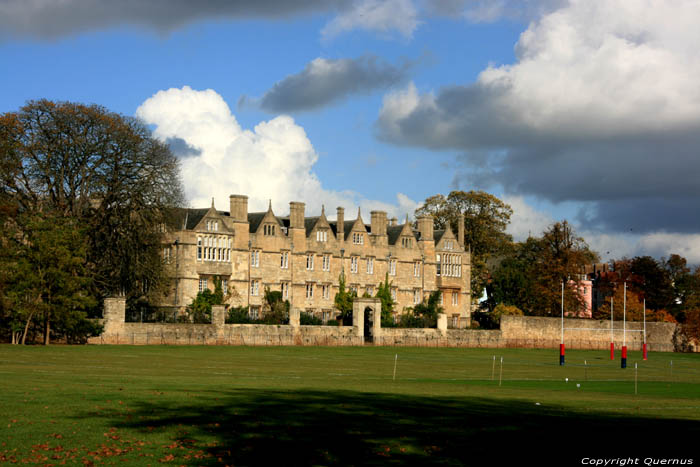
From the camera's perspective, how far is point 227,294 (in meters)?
75.5

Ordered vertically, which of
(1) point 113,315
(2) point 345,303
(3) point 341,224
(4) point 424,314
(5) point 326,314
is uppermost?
(3) point 341,224

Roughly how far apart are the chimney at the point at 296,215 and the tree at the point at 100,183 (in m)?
16.4

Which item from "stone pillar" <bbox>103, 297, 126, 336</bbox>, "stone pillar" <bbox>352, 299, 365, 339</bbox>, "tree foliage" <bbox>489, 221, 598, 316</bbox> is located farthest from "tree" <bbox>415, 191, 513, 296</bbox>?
"stone pillar" <bbox>103, 297, 126, 336</bbox>

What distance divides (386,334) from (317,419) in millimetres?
53057

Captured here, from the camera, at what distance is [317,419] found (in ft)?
62.4

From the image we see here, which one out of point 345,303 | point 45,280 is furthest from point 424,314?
point 45,280

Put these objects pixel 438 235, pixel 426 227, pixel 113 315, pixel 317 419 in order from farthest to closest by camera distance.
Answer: pixel 438 235 → pixel 426 227 → pixel 113 315 → pixel 317 419

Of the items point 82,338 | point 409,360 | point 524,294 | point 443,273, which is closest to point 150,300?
point 82,338

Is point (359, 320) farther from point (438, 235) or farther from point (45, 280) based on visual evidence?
point (438, 235)

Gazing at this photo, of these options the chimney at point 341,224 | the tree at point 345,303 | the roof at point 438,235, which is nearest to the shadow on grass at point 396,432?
the tree at point 345,303

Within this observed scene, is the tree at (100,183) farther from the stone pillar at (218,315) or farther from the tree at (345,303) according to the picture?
the tree at (345,303)

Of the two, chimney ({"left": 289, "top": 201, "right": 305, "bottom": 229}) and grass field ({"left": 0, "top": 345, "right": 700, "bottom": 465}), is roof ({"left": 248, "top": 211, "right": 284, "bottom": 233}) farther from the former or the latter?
grass field ({"left": 0, "top": 345, "right": 700, "bottom": 465})

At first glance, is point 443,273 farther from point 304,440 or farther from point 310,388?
point 304,440

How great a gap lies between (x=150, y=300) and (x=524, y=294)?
43.5m
